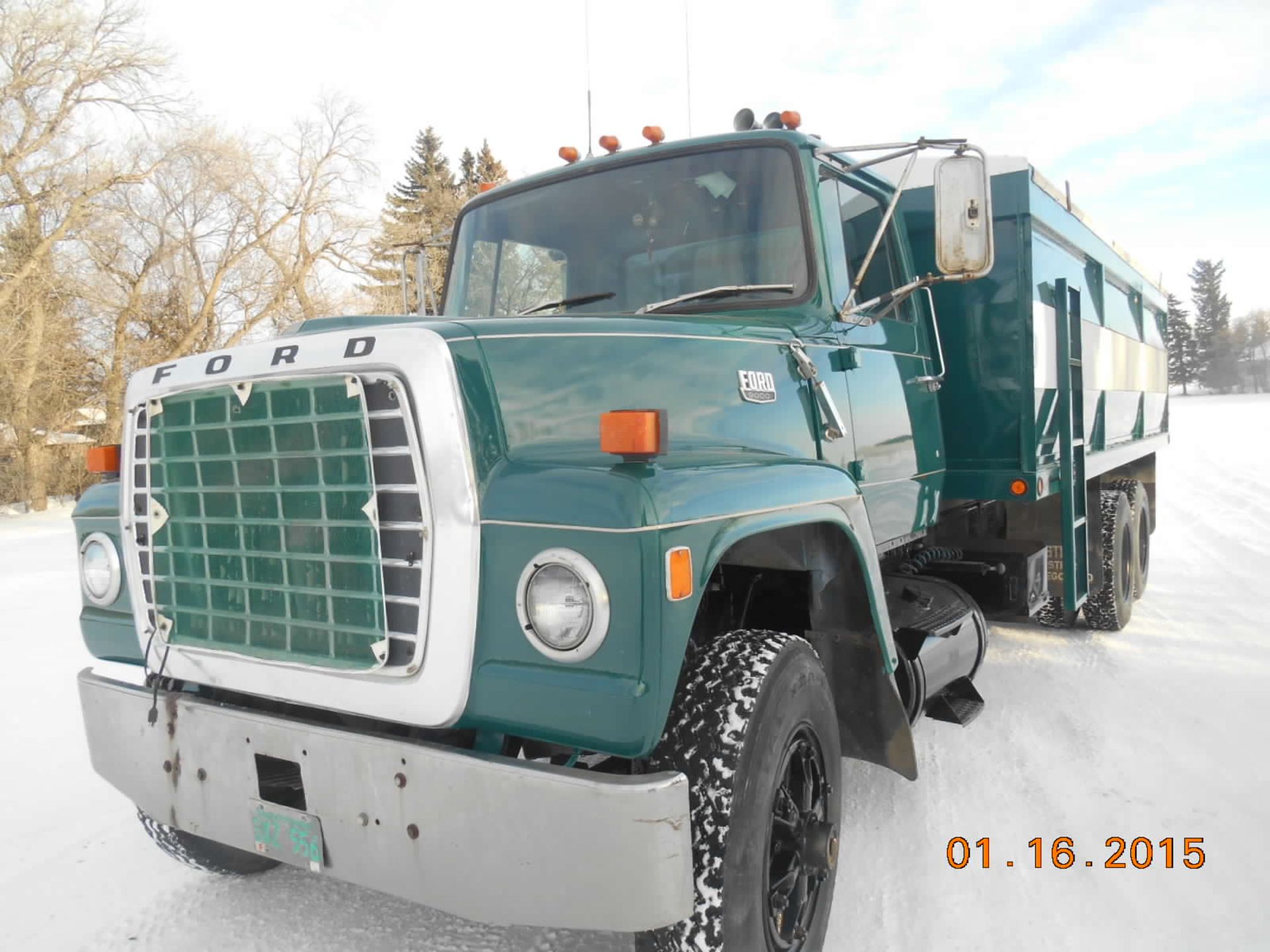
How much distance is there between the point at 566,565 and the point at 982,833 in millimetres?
2375

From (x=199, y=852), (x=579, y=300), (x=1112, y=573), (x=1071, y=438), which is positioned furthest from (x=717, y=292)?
(x=1112, y=573)

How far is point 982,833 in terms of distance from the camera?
347 cm

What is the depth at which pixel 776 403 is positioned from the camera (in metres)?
2.83

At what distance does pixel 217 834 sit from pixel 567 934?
1.07m

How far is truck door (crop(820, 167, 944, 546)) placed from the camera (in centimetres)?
332

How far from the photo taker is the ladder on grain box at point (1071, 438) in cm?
480

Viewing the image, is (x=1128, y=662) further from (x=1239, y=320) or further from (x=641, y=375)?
(x=1239, y=320)

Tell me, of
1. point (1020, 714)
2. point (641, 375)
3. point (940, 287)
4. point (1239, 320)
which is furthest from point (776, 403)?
point (1239, 320)

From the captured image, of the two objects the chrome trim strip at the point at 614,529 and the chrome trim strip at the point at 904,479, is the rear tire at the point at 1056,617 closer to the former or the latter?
the chrome trim strip at the point at 904,479

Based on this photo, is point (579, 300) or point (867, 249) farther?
point (867, 249)

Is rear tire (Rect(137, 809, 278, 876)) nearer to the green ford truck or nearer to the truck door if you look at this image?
the green ford truck

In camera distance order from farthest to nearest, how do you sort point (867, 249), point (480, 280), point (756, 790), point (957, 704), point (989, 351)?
point (989, 351), point (957, 704), point (480, 280), point (867, 249), point (756, 790)

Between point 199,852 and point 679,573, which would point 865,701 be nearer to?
point 679,573
